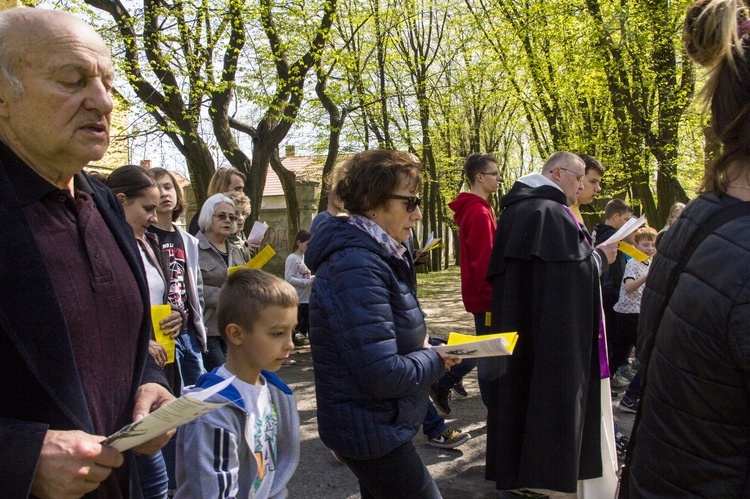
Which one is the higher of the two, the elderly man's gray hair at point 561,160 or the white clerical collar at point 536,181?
the elderly man's gray hair at point 561,160

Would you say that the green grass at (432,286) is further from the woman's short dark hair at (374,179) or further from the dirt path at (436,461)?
the woman's short dark hair at (374,179)

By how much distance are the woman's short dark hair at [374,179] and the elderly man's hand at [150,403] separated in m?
1.12

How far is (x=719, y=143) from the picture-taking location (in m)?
Result: 1.59

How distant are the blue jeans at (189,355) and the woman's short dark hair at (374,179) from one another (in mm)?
1975

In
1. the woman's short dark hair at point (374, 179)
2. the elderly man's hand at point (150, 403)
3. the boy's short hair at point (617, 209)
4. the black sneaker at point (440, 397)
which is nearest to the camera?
the elderly man's hand at point (150, 403)

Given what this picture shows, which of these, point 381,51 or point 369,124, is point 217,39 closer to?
point 381,51

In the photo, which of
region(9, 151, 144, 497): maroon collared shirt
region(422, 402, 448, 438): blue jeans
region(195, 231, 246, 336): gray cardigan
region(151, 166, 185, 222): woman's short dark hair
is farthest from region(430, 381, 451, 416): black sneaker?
region(9, 151, 144, 497): maroon collared shirt

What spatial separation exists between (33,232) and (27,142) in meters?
0.24

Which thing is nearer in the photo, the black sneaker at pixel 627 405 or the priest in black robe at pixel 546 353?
the priest in black robe at pixel 546 353

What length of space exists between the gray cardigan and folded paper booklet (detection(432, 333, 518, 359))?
2654mm

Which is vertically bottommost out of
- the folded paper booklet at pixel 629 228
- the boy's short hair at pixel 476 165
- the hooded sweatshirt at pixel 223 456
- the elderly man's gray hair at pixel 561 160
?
the hooded sweatshirt at pixel 223 456

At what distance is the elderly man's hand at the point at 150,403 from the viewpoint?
70.3 inches

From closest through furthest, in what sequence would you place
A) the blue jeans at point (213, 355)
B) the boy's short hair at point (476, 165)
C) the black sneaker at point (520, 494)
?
the black sneaker at point (520, 494) → the blue jeans at point (213, 355) → the boy's short hair at point (476, 165)

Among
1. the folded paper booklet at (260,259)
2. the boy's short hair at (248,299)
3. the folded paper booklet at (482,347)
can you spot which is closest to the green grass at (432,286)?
the folded paper booklet at (260,259)
